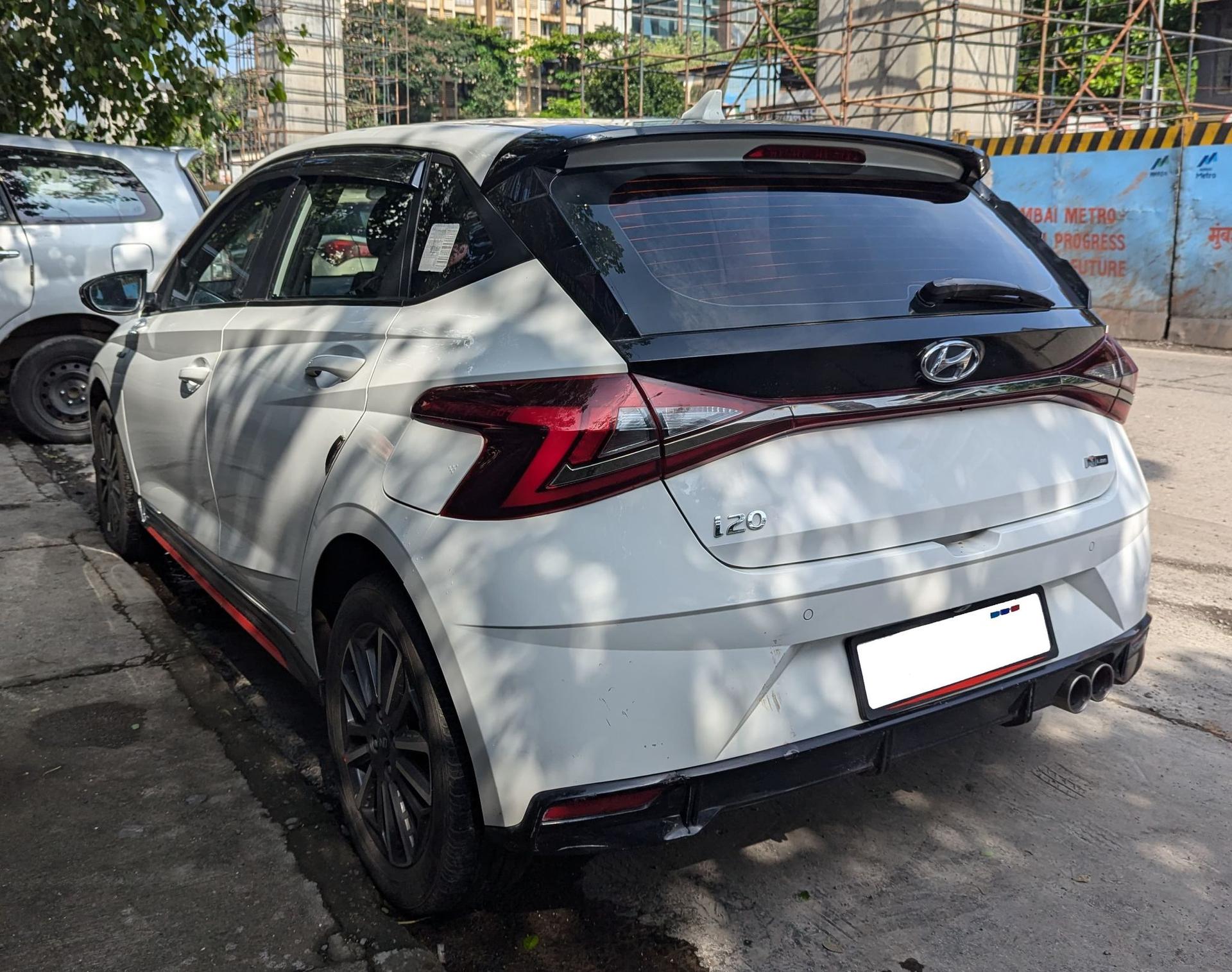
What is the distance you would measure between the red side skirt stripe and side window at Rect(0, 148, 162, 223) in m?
4.22

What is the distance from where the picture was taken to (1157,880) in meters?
2.72

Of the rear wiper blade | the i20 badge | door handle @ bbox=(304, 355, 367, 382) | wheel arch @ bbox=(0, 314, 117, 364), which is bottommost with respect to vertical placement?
wheel arch @ bbox=(0, 314, 117, 364)

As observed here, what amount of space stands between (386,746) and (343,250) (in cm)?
129

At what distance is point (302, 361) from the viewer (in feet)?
9.57

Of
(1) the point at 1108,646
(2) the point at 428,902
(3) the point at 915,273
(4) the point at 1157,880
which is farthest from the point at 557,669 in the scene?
(4) the point at 1157,880

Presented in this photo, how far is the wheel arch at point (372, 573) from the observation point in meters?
2.22

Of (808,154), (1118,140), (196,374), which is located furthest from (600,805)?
(1118,140)

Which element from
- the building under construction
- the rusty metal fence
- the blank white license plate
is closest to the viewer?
the blank white license plate

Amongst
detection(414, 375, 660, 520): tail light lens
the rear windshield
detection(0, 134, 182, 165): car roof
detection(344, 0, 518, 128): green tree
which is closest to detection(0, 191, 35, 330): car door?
detection(0, 134, 182, 165): car roof

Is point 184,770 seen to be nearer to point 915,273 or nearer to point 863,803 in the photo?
point 863,803

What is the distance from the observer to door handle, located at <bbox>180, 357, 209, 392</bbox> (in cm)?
357

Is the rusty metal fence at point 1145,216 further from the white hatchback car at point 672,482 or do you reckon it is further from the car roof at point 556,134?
the car roof at point 556,134

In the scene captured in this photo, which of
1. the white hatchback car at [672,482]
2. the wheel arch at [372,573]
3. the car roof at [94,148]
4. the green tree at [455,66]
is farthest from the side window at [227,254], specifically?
the green tree at [455,66]

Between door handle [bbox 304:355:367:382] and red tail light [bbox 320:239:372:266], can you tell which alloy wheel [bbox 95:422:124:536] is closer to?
red tail light [bbox 320:239:372:266]
